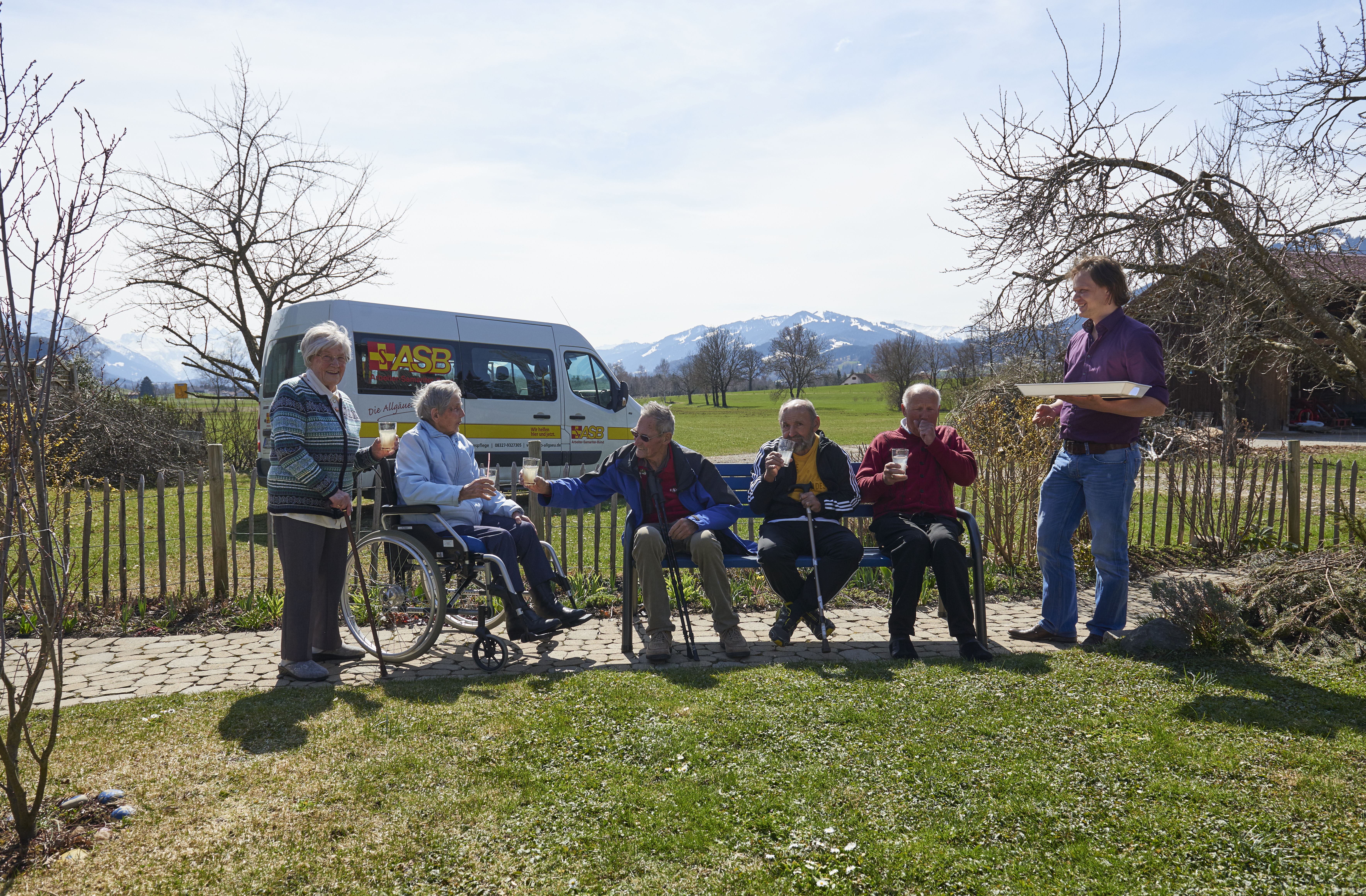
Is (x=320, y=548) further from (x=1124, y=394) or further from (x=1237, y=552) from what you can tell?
(x=1237, y=552)

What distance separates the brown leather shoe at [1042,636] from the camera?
181 inches

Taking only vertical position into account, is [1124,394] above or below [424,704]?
above

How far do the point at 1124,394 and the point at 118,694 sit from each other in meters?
5.00

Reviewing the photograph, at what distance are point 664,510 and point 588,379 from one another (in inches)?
289

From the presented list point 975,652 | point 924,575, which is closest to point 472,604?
point 924,575

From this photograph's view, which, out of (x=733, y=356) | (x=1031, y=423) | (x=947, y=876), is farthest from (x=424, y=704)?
(x=733, y=356)

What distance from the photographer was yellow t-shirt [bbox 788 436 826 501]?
4.79 meters

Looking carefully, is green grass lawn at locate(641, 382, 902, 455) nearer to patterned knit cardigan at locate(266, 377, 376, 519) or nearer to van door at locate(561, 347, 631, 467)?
van door at locate(561, 347, 631, 467)

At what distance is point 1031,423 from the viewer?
6.50 metres

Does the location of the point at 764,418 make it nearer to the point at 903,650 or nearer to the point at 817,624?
the point at 817,624

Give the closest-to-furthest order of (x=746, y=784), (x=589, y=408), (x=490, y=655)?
(x=746, y=784) < (x=490, y=655) < (x=589, y=408)

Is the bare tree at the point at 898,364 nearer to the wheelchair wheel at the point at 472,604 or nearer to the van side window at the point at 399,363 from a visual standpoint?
the van side window at the point at 399,363

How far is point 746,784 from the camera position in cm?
286

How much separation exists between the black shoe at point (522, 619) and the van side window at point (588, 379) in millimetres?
7400
